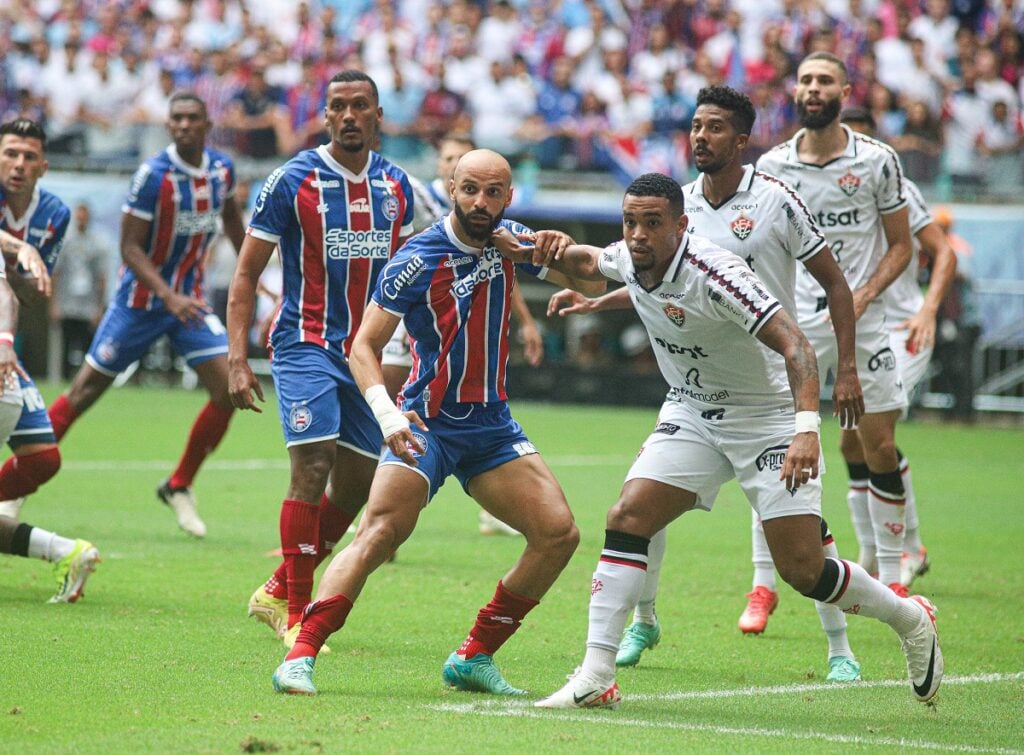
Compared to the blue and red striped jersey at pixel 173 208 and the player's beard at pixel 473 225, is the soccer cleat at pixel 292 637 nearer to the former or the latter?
the player's beard at pixel 473 225

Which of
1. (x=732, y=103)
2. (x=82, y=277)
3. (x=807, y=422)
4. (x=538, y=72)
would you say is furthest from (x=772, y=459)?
(x=82, y=277)

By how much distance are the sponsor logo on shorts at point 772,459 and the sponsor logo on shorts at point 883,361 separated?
2902mm

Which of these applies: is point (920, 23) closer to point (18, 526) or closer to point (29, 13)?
point (29, 13)

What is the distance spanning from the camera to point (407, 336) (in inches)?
405

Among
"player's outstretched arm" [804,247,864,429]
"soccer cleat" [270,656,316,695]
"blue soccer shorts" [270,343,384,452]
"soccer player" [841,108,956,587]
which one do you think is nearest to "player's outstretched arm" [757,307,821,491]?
"player's outstretched arm" [804,247,864,429]

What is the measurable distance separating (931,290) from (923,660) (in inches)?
143

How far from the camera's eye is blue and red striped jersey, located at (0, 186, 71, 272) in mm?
9234

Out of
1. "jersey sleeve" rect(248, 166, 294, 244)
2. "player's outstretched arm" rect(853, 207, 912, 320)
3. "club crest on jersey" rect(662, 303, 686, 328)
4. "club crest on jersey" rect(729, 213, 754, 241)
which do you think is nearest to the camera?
"club crest on jersey" rect(662, 303, 686, 328)

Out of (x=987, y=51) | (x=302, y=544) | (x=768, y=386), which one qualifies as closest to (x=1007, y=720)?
(x=768, y=386)

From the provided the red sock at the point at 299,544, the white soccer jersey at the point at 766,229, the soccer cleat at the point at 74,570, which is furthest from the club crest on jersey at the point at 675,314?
the soccer cleat at the point at 74,570

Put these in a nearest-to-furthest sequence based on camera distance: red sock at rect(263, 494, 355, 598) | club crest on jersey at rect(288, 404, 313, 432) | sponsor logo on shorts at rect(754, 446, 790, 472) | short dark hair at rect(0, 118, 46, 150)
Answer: sponsor logo on shorts at rect(754, 446, 790, 472), club crest on jersey at rect(288, 404, 313, 432), red sock at rect(263, 494, 355, 598), short dark hair at rect(0, 118, 46, 150)

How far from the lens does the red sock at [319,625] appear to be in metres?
6.18

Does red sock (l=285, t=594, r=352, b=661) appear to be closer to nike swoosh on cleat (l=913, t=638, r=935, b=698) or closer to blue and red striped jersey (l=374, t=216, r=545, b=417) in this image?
blue and red striped jersey (l=374, t=216, r=545, b=417)

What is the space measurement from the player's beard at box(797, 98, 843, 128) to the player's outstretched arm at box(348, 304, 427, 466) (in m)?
3.42
